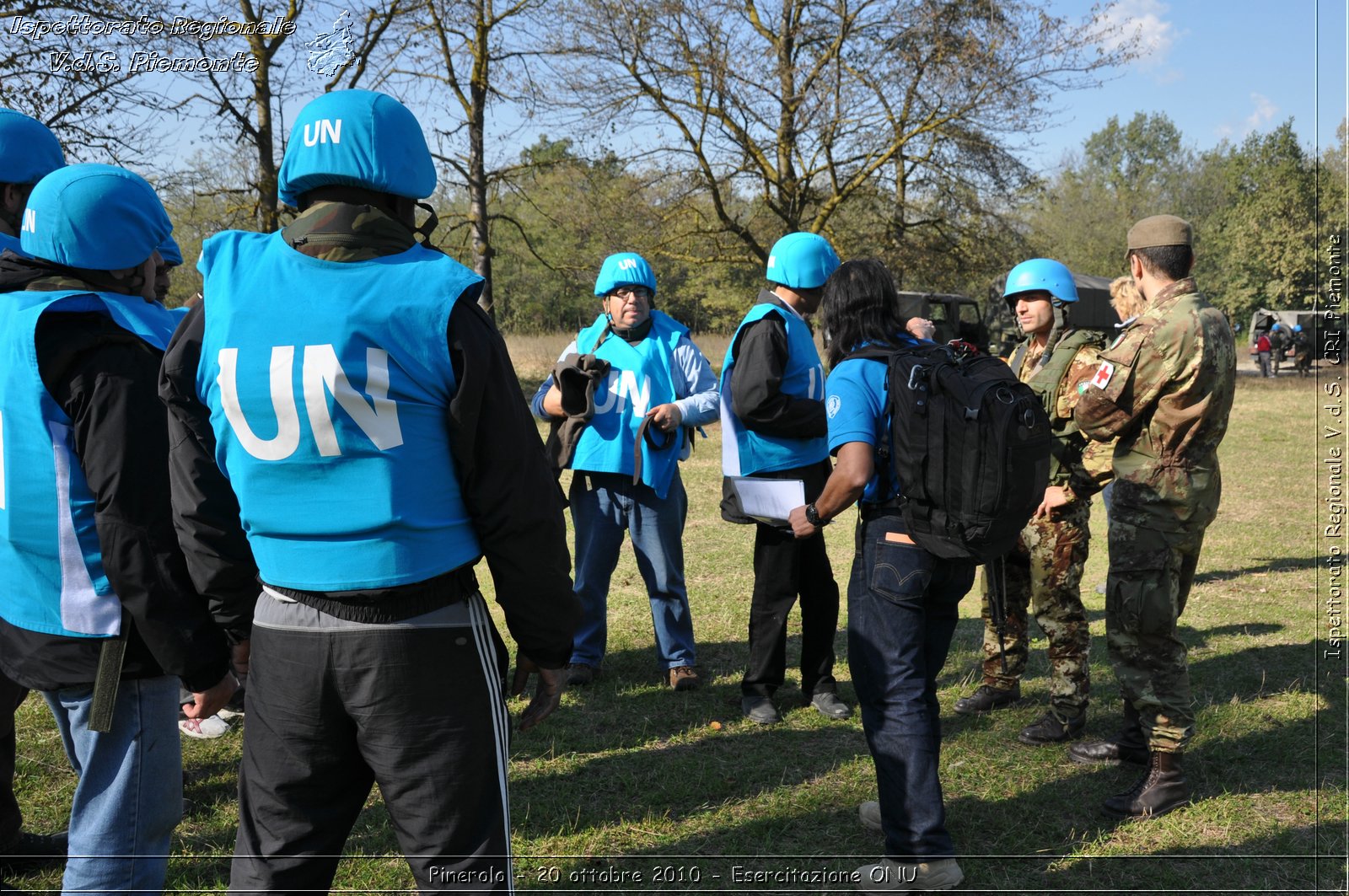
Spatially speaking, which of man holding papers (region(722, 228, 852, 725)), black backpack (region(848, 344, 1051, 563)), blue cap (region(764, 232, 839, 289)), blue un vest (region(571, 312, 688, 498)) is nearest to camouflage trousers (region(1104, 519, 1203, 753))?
black backpack (region(848, 344, 1051, 563))

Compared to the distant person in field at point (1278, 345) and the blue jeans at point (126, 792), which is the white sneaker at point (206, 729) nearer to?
the blue jeans at point (126, 792)

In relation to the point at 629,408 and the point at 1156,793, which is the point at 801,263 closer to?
the point at 629,408

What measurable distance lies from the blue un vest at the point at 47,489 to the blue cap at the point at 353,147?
29.4 inches

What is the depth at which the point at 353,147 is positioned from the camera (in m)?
1.92

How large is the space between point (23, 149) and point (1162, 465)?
439cm

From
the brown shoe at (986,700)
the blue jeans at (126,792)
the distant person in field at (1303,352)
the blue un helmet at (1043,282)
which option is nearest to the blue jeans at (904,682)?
the brown shoe at (986,700)

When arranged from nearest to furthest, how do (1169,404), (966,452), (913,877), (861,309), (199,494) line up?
(199,494) < (966,452) < (913,877) < (861,309) < (1169,404)

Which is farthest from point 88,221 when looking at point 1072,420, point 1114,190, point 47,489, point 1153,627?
point 1114,190

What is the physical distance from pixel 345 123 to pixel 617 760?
3089mm

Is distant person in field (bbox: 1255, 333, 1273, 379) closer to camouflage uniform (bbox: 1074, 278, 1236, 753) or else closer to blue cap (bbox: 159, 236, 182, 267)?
camouflage uniform (bbox: 1074, 278, 1236, 753)

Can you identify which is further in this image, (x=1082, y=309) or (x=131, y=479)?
(x=1082, y=309)

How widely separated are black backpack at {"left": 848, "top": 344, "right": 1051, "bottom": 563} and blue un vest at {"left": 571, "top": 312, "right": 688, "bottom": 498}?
2.09m

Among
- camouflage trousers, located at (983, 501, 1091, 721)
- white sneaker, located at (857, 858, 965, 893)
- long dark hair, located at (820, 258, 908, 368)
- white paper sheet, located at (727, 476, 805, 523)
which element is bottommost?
white sneaker, located at (857, 858, 965, 893)

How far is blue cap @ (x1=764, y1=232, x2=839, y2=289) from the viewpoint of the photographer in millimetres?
4402
